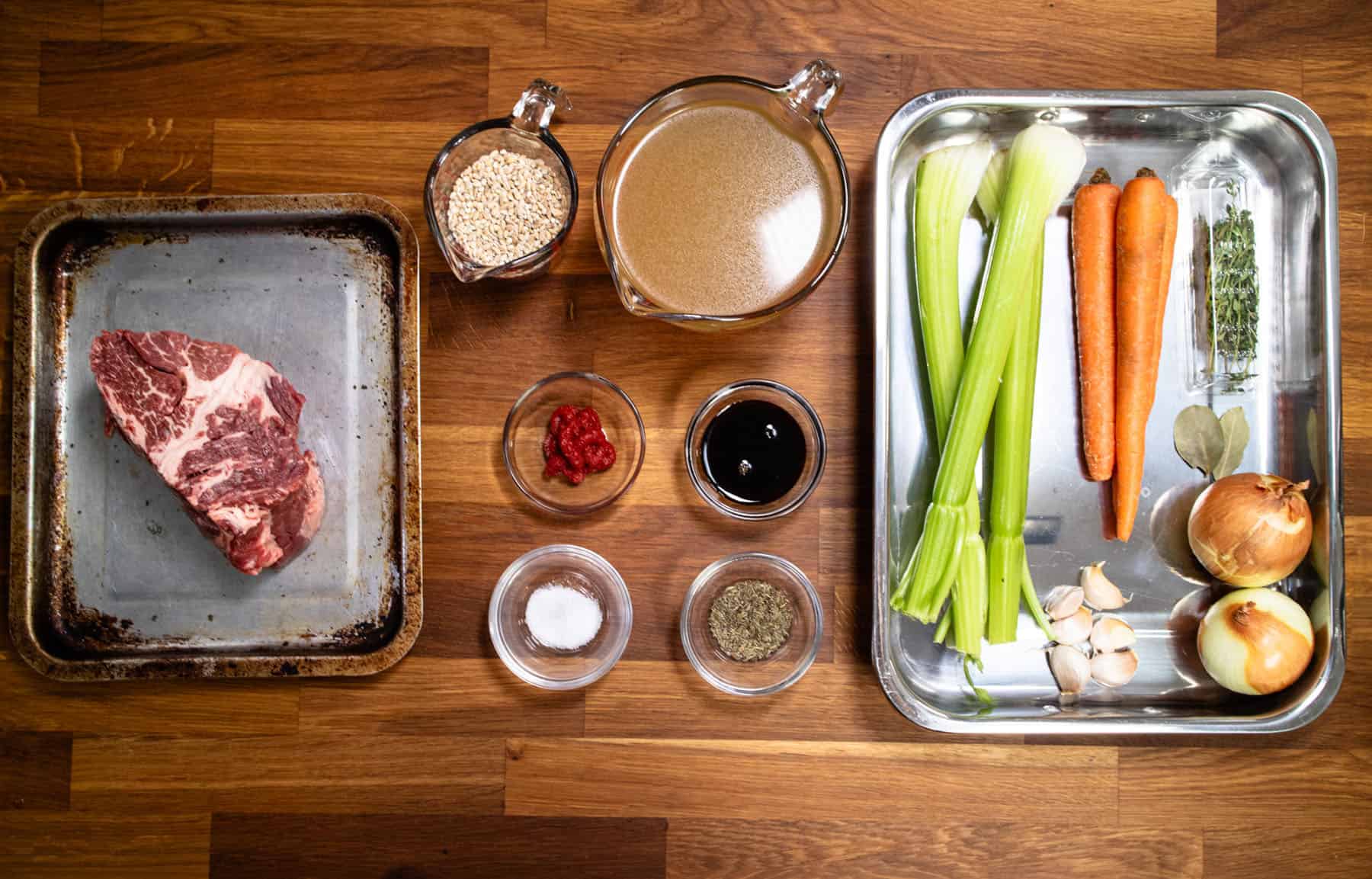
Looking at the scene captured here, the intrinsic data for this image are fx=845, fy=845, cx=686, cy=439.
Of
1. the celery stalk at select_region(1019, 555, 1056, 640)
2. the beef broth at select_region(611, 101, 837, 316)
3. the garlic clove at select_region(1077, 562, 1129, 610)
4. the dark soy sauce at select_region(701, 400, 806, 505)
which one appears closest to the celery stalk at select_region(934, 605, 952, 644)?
the celery stalk at select_region(1019, 555, 1056, 640)

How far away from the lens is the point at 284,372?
1.51m

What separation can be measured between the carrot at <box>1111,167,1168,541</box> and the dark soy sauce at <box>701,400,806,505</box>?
1.84 feet

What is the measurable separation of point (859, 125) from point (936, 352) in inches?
17.3

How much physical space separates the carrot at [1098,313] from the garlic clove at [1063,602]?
21 centimetres

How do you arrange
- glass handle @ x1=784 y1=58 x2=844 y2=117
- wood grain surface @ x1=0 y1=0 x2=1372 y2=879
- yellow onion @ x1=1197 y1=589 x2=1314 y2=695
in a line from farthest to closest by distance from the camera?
wood grain surface @ x1=0 y1=0 x2=1372 y2=879, yellow onion @ x1=1197 y1=589 x2=1314 y2=695, glass handle @ x1=784 y1=58 x2=844 y2=117

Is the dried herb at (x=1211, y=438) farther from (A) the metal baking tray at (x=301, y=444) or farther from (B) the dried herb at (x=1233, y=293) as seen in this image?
(A) the metal baking tray at (x=301, y=444)

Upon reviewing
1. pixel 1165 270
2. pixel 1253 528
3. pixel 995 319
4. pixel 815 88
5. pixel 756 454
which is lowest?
pixel 1253 528

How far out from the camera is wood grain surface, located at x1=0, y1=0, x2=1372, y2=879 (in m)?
1.53

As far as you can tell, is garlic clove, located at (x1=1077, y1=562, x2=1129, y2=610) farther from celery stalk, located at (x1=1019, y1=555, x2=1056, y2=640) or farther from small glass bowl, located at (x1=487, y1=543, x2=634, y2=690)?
small glass bowl, located at (x1=487, y1=543, x2=634, y2=690)

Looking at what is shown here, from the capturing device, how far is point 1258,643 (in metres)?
1.42

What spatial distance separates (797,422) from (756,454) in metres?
0.09

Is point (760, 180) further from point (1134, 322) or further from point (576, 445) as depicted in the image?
point (1134, 322)

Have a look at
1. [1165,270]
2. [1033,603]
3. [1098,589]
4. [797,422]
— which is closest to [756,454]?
[797,422]

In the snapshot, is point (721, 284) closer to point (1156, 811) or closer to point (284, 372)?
point (284, 372)
